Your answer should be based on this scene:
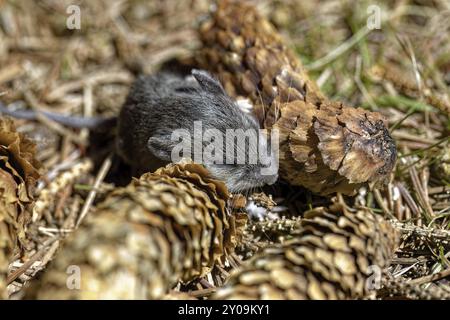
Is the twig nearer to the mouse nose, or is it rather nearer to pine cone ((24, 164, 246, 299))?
pine cone ((24, 164, 246, 299))

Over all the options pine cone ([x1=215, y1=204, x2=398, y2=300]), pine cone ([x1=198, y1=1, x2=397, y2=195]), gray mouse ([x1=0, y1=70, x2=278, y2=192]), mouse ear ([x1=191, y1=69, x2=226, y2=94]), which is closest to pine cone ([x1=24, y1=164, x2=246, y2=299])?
pine cone ([x1=215, y1=204, x2=398, y2=300])

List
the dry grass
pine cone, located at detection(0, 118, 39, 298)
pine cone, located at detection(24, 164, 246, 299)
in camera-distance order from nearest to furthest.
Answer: pine cone, located at detection(24, 164, 246, 299), pine cone, located at detection(0, 118, 39, 298), the dry grass

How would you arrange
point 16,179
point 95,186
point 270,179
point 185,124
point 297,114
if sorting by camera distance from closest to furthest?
point 16,179 → point 297,114 → point 270,179 → point 185,124 → point 95,186

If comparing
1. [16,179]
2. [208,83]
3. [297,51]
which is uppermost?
[297,51]

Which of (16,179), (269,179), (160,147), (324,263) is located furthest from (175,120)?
(324,263)

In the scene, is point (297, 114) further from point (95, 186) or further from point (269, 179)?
point (95, 186)

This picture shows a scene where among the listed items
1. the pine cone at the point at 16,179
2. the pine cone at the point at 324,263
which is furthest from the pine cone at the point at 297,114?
the pine cone at the point at 16,179
